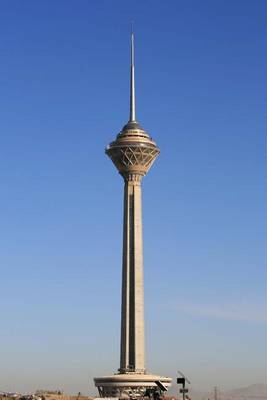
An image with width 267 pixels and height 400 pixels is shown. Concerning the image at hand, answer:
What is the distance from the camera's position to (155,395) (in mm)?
145625

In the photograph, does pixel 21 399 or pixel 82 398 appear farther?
pixel 82 398

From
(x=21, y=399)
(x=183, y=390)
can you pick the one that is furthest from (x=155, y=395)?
(x=21, y=399)

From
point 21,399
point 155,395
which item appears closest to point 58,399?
point 21,399

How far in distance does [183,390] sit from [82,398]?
3280cm

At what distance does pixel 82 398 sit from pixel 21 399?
2192 cm

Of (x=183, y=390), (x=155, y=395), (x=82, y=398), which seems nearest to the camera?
(x=183, y=390)

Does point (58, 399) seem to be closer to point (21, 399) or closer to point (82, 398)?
point (21, 399)

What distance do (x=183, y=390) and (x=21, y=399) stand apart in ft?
94.8

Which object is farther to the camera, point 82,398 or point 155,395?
point 82,398

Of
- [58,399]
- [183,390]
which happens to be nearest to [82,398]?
[58,399]

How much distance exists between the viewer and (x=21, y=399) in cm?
14188

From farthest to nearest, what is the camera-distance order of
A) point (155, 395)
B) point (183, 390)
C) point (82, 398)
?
point (82, 398) < point (155, 395) < point (183, 390)

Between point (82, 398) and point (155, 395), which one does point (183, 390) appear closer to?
point (155, 395)

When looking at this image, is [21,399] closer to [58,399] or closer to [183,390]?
[58,399]
